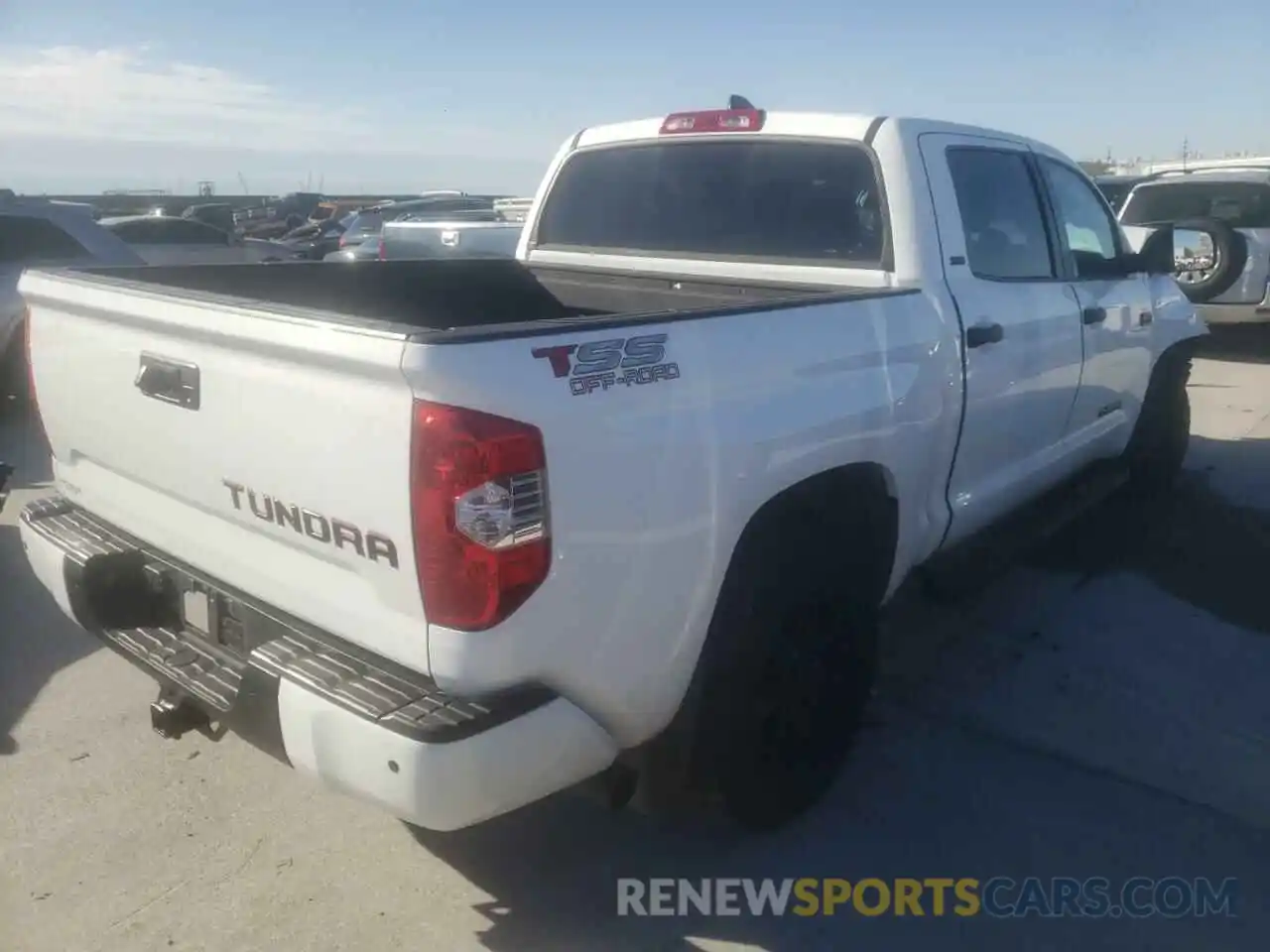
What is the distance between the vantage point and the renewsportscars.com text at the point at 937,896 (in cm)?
304

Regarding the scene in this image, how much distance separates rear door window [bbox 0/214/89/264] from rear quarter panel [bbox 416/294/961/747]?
7.61 metres

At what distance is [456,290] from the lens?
458cm

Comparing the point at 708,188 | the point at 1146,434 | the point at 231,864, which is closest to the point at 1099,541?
the point at 1146,434

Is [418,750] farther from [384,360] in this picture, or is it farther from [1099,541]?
[1099,541]

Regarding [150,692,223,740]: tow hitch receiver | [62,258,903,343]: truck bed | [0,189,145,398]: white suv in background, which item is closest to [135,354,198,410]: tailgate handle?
[62,258,903,343]: truck bed

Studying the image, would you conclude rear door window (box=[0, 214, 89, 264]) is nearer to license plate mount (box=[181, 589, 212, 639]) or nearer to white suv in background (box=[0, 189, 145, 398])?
white suv in background (box=[0, 189, 145, 398])

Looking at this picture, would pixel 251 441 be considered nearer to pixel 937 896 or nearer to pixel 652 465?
pixel 652 465

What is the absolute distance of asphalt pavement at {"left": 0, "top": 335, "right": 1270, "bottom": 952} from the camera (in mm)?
2943

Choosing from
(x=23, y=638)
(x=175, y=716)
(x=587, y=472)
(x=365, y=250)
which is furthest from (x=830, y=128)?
(x=365, y=250)

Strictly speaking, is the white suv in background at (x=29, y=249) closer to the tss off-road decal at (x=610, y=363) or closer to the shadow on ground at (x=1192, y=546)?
the shadow on ground at (x=1192, y=546)

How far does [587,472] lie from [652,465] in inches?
7.4

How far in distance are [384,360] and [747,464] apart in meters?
0.92

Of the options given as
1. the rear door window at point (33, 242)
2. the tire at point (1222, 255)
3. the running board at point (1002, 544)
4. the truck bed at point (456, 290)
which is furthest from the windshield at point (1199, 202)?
the rear door window at point (33, 242)

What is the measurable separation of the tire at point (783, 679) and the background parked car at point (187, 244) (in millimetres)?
8828
